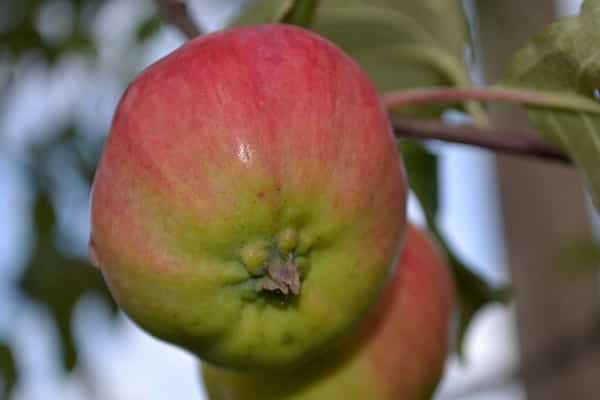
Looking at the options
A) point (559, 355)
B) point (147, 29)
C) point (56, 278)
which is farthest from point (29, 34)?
point (559, 355)

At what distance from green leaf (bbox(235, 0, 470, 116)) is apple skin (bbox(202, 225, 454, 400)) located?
0.19 metres

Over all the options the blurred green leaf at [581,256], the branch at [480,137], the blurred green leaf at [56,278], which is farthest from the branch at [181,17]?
the blurred green leaf at [581,256]

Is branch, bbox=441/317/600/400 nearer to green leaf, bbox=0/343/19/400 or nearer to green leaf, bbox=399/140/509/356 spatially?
green leaf, bbox=399/140/509/356

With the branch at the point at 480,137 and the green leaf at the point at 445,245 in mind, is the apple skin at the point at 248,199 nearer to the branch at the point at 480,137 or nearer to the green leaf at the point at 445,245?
the branch at the point at 480,137

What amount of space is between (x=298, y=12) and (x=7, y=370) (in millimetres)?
895

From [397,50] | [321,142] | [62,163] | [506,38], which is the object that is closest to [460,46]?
[397,50]

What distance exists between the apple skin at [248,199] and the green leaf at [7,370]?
92cm

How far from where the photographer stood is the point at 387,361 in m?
0.67

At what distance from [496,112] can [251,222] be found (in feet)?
5.61

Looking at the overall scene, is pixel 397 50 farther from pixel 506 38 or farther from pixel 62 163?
pixel 506 38

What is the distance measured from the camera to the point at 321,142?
525 millimetres

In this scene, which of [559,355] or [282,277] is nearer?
[282,277]

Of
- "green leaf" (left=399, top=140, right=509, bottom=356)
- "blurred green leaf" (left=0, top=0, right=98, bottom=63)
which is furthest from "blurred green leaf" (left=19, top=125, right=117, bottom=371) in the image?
"green leaf" (left=399, top=140, right=509, bottom=356)

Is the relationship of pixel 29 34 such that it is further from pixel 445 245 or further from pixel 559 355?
pixel 559 355
